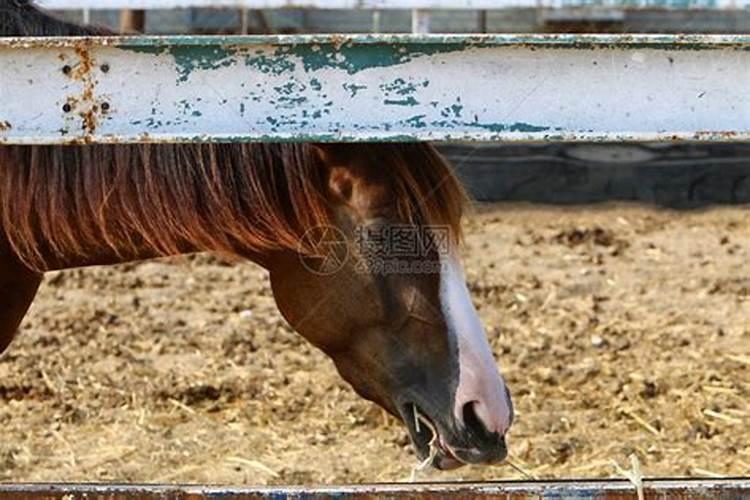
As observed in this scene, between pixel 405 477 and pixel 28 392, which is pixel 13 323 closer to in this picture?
pixel 405 477

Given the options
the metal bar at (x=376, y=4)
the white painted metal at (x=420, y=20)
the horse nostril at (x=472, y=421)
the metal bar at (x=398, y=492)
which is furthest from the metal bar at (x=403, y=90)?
the white painted metal at (x=420, y=20)

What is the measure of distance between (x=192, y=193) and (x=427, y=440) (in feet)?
2.25

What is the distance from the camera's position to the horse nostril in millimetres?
2582

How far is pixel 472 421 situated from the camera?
2.60m

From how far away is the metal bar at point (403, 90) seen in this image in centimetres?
183

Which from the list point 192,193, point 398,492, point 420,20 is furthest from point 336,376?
point 420,20

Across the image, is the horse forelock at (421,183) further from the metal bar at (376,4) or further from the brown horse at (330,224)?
the metal bar at (376,4)

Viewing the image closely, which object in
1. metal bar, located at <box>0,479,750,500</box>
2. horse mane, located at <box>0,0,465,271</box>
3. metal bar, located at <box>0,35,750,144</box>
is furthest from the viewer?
horse mane, located at <box>0,0,465,271</box>

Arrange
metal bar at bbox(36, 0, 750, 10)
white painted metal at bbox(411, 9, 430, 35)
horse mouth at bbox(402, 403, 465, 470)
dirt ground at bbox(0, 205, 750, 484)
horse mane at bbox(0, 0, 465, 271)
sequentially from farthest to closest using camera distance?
1. white painted metal at bbox(411, 9, 430, 35)
2. metal bar at bbox(36, 0, 750, 10)
3. dirt ground at bbox(0, 205, 750, 484)
4. horse mouth at bbox(402, 403, 465, 470)
5. horse mane at bbox(0, 0, 465, 271)

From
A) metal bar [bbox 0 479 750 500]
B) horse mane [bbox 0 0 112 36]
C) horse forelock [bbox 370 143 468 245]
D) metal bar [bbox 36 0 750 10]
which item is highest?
metal bar [bbox 36 0 750 10]

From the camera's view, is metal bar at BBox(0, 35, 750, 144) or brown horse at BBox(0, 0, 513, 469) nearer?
metal bar at BBox(0, 35, 750, 144)

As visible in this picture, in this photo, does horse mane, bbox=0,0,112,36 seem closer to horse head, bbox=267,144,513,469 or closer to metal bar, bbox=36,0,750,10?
horse head, bbox=267,144,513,469

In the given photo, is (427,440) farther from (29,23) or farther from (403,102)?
(29,23)

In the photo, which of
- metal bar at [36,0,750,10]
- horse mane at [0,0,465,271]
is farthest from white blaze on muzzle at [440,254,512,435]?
metal bar at [36,0,750,10]
